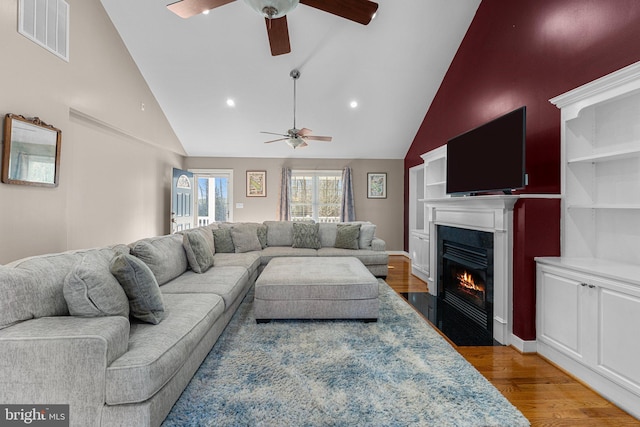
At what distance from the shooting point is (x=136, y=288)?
1805 mm

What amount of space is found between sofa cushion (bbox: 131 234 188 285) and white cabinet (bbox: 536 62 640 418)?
3208 millimetres

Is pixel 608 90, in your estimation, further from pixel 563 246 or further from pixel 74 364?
pixel 74 364

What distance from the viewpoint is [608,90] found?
206 cm

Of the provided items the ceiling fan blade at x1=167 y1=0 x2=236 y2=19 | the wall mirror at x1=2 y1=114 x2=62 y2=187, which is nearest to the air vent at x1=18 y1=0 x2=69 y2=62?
the wall mirror at x1=2 y1=114 x2=62 y2=187

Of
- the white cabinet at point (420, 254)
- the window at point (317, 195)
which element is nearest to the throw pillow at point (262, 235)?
the window at point (317, 195)

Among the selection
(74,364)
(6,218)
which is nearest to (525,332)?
(74,364)

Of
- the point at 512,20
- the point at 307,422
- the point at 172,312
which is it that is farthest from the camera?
the point at 512,20

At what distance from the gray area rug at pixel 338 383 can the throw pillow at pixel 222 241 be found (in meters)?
1.83

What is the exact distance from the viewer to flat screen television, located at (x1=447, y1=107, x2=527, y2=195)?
8.23 feet

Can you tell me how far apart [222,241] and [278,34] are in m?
2.88

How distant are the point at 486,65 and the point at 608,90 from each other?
1917mm

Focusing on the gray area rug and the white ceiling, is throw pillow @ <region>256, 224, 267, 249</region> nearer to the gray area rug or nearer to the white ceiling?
the white ceiling

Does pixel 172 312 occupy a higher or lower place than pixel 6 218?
lower

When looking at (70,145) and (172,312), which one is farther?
(70,145)
